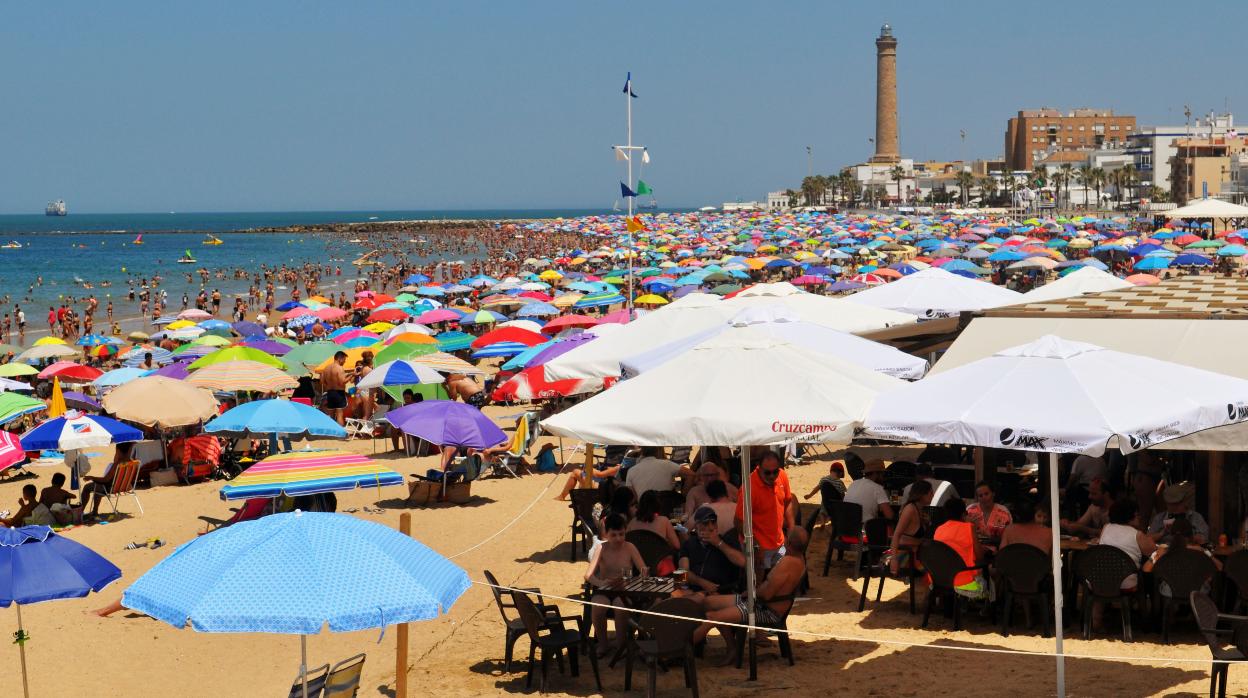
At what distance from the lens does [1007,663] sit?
685 cm

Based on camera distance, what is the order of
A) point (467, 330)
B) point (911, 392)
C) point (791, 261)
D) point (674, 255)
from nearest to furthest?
point (911, 392)
point (467, 330)
point (791, 261)
point (674, 255)

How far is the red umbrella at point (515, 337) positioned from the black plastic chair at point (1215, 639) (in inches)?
554

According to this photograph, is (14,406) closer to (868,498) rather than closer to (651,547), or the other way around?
(651,547)

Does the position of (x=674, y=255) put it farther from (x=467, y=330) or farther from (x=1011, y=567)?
(x=1011, y=567)

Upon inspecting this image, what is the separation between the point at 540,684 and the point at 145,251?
12138cm

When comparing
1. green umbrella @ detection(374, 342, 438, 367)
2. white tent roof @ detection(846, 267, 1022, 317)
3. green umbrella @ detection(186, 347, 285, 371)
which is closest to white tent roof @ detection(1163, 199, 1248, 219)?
white tent roof @ detection(846, 267, 1022, 317)

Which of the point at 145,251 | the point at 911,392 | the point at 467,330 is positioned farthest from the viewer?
the point at 145,251

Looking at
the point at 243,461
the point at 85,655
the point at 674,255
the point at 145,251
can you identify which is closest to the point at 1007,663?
the point at 85,655

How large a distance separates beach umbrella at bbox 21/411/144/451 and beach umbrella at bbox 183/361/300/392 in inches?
90.1

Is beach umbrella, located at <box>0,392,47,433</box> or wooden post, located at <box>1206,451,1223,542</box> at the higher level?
wooden post, located at <box>1206,451,1223,542</box>

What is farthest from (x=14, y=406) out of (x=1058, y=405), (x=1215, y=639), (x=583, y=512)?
(x=1215, y=639)

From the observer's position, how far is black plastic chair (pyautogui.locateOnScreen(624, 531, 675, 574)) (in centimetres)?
788

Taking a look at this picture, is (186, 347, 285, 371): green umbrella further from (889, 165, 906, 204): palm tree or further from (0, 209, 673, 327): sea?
(889, 165, 906, 204): palm tree

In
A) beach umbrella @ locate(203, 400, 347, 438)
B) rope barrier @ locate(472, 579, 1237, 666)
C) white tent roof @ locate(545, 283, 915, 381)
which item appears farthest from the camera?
beach umbrella @ locate(203, 400, 347, 438)
